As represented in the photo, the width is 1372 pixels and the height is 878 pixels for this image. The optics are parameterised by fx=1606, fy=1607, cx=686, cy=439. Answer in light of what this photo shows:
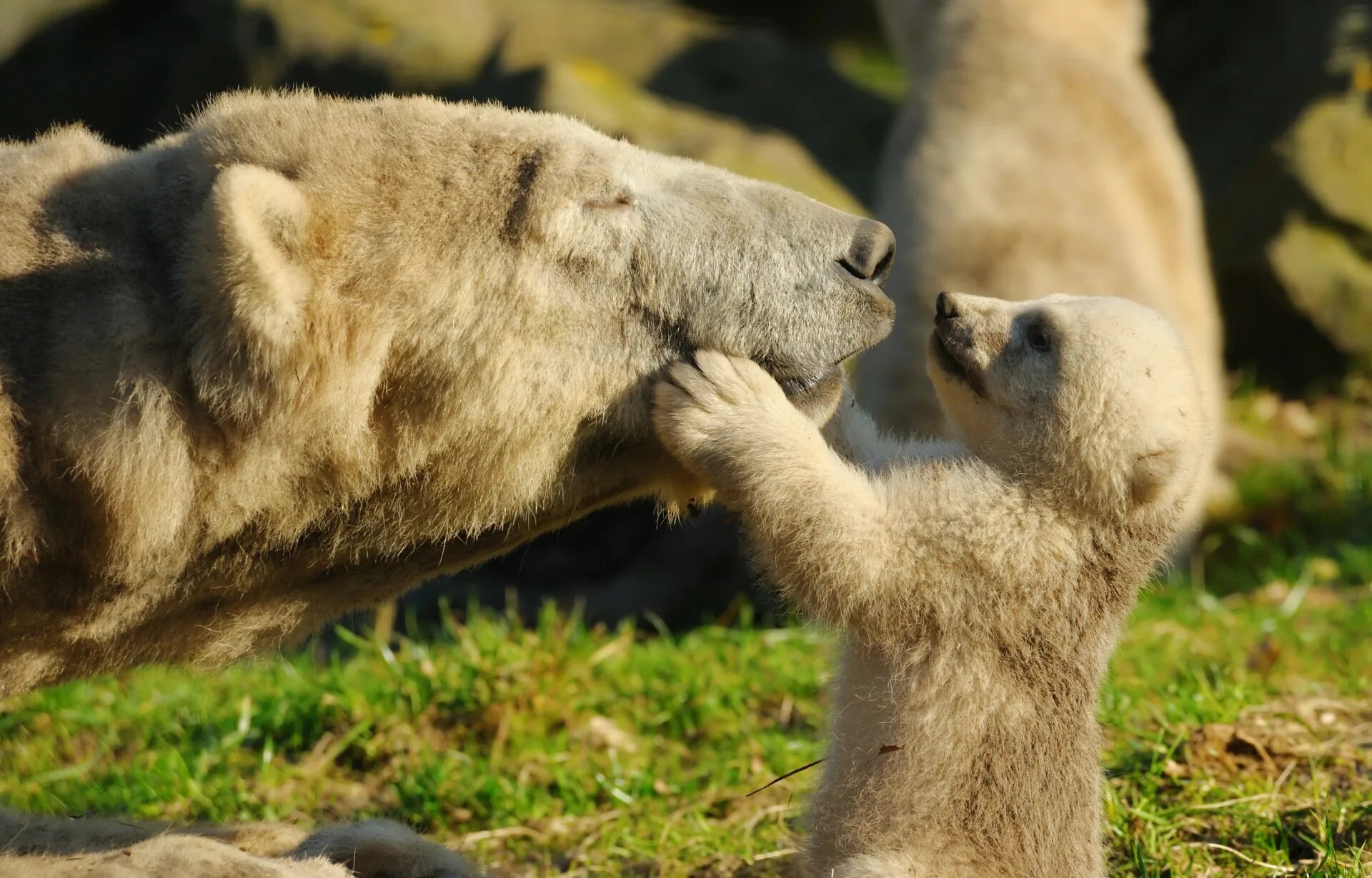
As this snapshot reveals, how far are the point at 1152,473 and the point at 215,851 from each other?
7.18ft

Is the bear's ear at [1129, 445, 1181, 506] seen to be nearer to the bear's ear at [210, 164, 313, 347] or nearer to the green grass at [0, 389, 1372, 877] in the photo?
the green grass at [0, 389, 1372, 877]

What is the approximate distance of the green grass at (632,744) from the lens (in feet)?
13.5

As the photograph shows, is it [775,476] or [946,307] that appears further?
[946,307]

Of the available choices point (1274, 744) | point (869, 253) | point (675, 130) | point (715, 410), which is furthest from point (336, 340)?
point (675, 130)

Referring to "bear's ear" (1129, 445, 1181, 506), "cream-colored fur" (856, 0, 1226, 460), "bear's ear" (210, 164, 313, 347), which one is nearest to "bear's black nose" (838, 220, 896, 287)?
"bear's ear" (1129, 445, 1181, 506)

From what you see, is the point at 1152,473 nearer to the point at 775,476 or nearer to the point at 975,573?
the point at 975,573

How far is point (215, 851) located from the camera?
3.19 m

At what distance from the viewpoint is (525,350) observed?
3373 mm

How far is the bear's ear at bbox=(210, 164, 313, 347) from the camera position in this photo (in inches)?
118

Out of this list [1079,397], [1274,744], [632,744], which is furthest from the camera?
[632,744]

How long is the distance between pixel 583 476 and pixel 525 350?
35 centimetres

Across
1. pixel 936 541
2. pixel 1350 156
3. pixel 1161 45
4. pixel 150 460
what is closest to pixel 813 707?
pixel 936 541

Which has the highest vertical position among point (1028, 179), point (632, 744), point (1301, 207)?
point (1028, 179)

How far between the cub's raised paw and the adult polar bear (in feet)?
0.20
